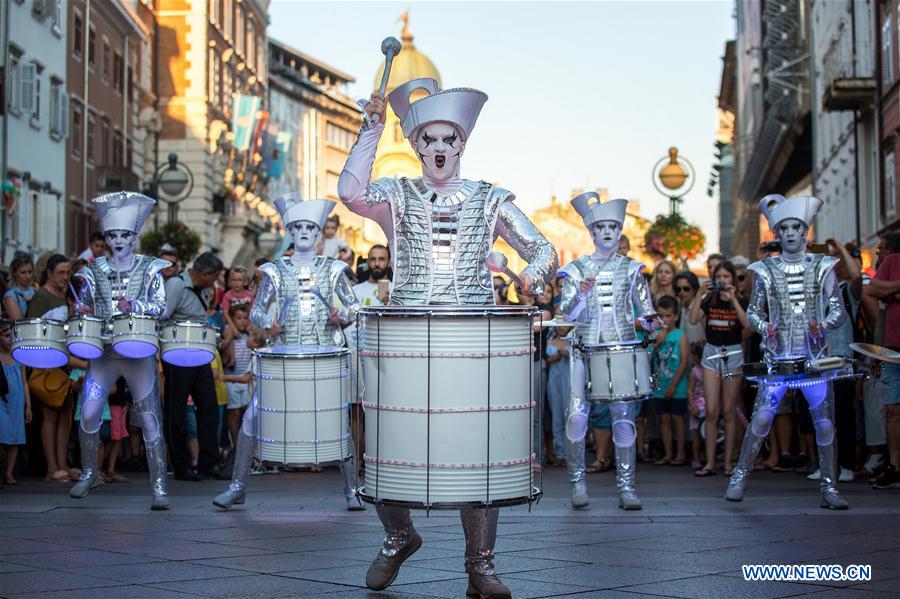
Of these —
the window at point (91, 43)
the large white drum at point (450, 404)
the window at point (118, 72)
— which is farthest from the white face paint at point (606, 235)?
the window at point (118, 72)

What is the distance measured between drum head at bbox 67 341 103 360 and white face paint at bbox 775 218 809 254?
548 cm

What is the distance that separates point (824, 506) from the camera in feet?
38.1

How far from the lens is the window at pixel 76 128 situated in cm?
4359

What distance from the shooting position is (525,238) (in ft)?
25.1

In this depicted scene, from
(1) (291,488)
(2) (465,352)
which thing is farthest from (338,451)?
(2) (465,352)

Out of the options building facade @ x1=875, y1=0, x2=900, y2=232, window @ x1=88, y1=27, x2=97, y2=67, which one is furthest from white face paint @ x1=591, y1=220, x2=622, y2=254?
window @ x1=88, y1=27, x2=97, y2=67

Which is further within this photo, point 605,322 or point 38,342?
point 605,322

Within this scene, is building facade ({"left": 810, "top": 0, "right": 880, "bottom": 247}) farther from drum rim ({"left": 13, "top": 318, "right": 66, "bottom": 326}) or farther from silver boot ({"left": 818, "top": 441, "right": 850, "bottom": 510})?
drum rim ({"left": 13, "top": 318, "right": 66, "bottom": 326})

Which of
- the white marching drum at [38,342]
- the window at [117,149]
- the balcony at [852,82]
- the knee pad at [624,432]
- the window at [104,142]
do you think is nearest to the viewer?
the white marching drum at [38,342]

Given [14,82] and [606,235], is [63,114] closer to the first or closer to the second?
[14,82]

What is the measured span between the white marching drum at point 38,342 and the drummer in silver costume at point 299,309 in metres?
1.54

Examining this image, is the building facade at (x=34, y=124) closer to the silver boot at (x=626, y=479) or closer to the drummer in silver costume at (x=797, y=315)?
the silver boot at (x=626, y=479)

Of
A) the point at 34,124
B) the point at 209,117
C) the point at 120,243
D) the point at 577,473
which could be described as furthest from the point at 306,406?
the point at 209,117

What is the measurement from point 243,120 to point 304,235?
56.1 m
